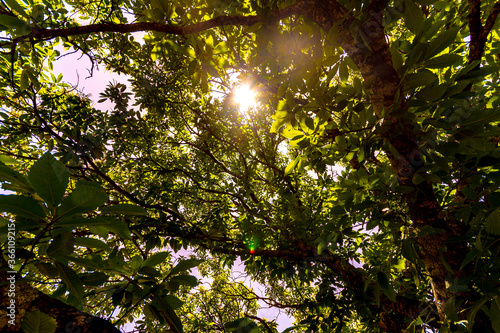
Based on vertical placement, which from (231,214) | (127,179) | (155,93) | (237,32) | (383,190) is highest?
(155,93)

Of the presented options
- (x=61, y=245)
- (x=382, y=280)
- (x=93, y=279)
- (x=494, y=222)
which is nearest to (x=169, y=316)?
(x=93, y=279)

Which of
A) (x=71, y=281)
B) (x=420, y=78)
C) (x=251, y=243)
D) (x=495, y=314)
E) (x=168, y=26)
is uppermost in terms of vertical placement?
(x=168, y=26)

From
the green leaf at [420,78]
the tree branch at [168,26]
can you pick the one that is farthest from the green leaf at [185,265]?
the tree branch at [168,26]

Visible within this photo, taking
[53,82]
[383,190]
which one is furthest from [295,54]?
[53,82]

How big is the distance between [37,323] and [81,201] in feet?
1.07

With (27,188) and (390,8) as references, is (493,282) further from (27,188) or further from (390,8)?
(27,188)

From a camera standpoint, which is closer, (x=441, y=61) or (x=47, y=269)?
(x=47, y=269)

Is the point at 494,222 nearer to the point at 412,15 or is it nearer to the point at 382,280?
the point at 382,280

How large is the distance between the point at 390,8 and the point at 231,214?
183 inches

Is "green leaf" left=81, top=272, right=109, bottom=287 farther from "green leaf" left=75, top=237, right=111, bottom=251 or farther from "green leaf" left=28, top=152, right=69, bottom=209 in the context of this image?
"green leaf" left=28, top=152, right=69, bottom=209

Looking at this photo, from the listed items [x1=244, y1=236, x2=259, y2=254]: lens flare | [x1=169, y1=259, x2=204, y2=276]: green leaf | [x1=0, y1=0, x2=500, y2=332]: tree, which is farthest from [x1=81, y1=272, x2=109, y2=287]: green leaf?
[x1=244, y1=236, x2=259, y2=254]: lens flare

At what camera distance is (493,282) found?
1.32m

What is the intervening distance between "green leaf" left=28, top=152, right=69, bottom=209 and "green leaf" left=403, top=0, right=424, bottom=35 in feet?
5.29

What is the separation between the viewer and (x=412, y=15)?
3.86ft
